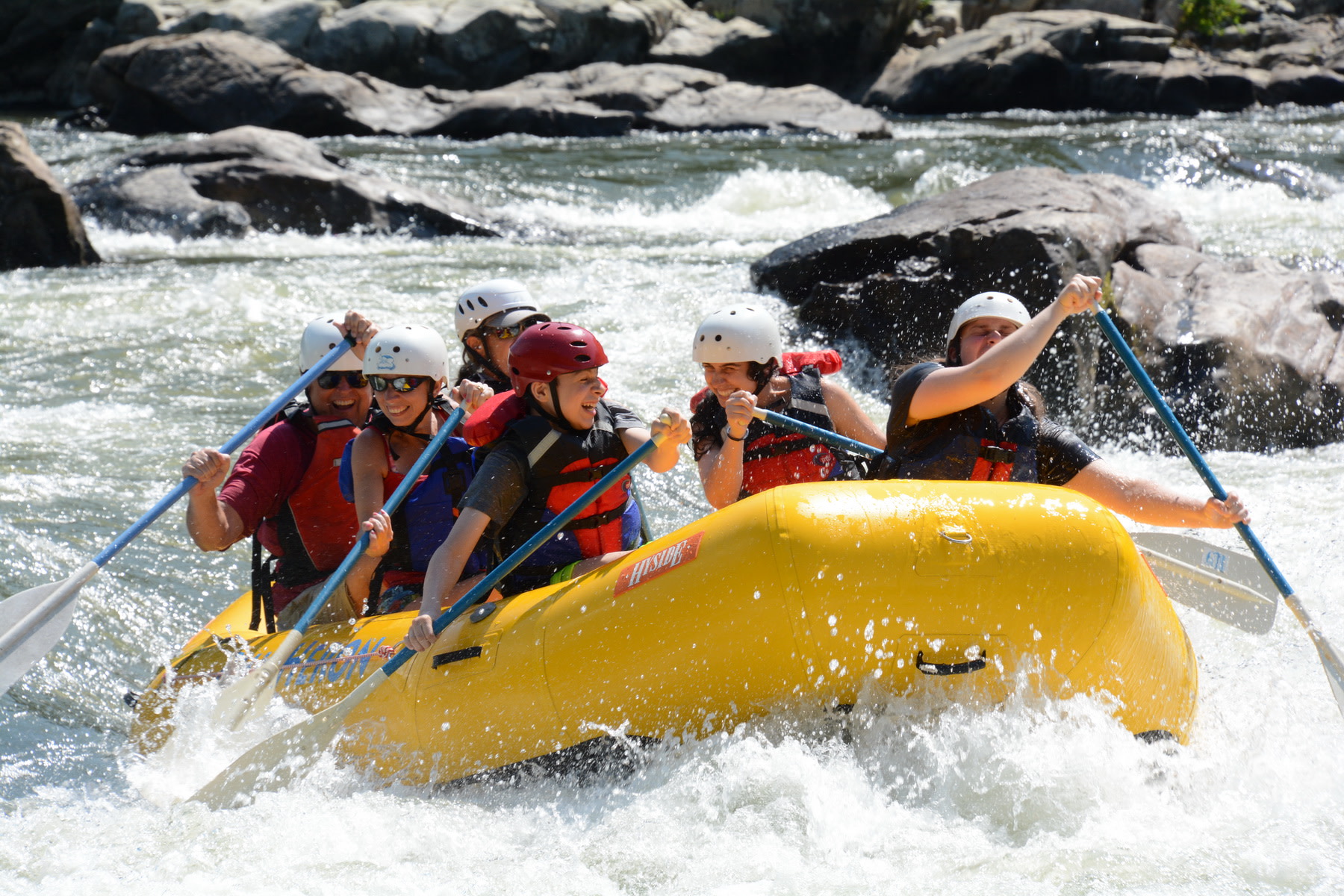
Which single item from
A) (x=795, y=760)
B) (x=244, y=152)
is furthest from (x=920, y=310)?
(x=244, y=152)

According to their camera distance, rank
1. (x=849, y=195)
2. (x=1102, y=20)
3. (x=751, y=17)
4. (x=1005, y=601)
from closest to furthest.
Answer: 1. (x=1005, y=601)
2. (x=849, y=195)
3. (x=1102, y=20)
4. (x=751, y=17)

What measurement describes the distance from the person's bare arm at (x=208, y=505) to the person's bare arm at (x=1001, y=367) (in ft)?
7.24

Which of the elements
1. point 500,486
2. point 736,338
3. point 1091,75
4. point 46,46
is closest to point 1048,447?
point 736,338

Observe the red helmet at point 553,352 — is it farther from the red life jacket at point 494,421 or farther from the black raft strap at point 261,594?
the black raft strap at point 261,594

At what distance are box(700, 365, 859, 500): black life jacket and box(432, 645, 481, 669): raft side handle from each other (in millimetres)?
1151

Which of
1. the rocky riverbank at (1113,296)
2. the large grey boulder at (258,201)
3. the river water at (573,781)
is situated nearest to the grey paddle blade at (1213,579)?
the river water at (573,781)

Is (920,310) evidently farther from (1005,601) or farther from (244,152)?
(244,152)

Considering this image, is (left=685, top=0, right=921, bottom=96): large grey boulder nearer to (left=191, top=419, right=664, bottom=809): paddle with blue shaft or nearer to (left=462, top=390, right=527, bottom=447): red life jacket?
(left=462, top=390, right=527, bottom=447): red life jacket

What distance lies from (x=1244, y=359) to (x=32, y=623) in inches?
237

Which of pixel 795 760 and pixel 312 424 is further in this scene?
pixel 312 424

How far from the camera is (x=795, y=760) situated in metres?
3.19

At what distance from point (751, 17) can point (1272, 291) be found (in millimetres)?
19897

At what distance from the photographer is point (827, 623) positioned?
292cm

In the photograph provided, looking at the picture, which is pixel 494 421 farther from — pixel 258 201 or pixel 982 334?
pixel 258 201
